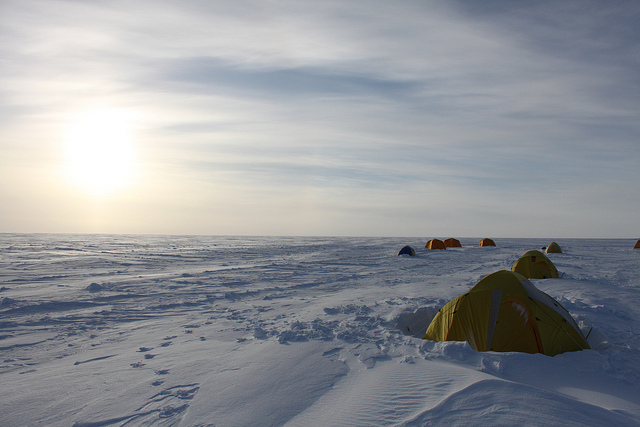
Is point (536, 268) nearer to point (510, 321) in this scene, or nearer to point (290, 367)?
point (510, 321)

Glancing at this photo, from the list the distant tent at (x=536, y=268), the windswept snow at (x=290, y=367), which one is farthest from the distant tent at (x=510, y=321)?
the distant tent at (x=536, y=268)

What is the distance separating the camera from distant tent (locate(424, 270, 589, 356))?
6.82 m

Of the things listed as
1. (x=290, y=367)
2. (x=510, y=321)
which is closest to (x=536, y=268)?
(x=510, y=321)

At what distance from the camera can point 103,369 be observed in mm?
6078

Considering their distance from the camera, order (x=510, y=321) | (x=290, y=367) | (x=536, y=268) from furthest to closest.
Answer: (x=536, y=268) < (x=510, y=321) < (x=290, y=367)

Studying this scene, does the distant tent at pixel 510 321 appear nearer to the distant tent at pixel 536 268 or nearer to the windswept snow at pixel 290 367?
the windswept snow at pixel 290 367

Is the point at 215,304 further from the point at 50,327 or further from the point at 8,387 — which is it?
the point at 8,387

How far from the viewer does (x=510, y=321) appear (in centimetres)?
699

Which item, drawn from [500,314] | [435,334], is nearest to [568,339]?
[500,314]

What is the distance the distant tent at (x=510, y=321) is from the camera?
682cm

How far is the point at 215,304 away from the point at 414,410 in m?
8.81

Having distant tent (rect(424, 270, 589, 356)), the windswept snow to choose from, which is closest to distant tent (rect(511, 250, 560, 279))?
the windswept snow

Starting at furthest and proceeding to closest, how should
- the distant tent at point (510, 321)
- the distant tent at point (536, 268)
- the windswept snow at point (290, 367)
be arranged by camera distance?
the distant tent at point (536, 268), the distant tent at point (510, 321), the windswept snow at point (290, 367)

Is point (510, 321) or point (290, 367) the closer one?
point (290, 367)
